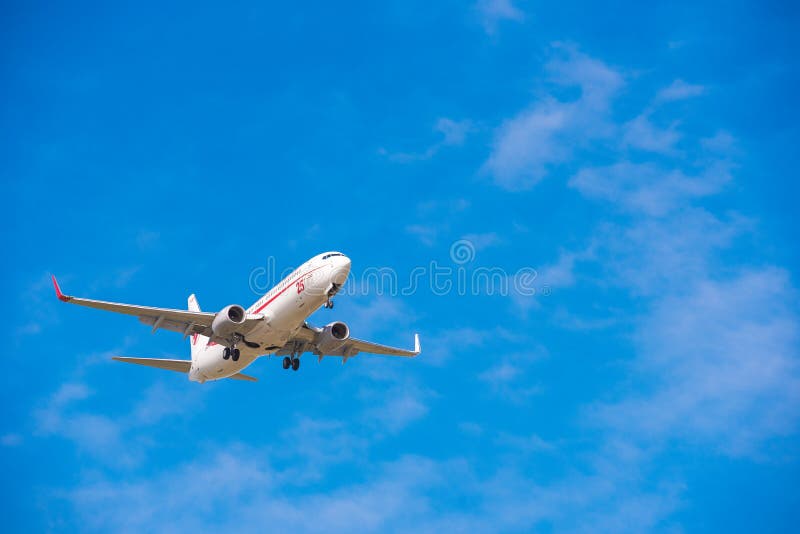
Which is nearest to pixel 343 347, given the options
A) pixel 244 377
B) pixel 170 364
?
pixel 244 377

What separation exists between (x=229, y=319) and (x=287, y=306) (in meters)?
3.69

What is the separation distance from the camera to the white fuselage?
55.0m

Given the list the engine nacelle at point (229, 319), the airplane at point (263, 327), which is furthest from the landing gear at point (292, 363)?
the engine nacelle at point (229, 319)

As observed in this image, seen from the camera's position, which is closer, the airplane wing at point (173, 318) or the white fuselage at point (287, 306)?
the white fuselage at point (287, 306)

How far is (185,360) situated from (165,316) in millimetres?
7989

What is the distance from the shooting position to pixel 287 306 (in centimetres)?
5634

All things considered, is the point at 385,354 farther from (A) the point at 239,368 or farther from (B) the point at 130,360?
(B) the point at 130,360

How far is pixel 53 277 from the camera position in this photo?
5194 cm

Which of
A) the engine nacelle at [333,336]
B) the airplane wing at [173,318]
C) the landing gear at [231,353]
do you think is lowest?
the landing gear at [231,353]

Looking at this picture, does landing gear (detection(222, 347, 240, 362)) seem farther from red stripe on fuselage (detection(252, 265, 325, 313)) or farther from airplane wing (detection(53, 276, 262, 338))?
red stripe on fuselage (detection(252, 265, 325, 313))

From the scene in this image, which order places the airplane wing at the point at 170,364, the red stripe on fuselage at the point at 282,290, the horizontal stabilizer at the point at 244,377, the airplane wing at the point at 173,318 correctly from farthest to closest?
the horizontal stabilizer at the point at 244,377 < the airplane wing at the point at 170,364 < the airplane wing at the point at 173,318 < the red stripe on fuselage at the point at 282,290

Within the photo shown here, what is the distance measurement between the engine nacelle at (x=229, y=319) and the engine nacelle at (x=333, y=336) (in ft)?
22.4

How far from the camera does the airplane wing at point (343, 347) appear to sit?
62.8 metres

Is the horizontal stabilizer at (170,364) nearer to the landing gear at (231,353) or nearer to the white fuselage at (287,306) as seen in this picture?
the white fuselage at (287,306)
